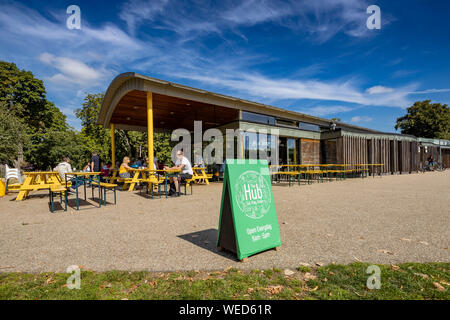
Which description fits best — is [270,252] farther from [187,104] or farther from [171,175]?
[187,104]

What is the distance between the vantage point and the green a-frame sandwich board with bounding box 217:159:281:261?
2.81 m

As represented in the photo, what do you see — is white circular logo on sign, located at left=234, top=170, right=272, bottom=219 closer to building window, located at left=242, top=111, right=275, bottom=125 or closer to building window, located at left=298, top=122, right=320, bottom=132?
building window, located at left=242, top=111, right=275, bottom=125

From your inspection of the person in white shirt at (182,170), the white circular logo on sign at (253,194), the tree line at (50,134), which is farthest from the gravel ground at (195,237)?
the tree line at (50,134)

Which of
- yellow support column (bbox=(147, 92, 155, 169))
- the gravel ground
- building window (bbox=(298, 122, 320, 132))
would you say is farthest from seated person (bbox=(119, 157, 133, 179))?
building window (bbox=(298, 122, 320, 132))

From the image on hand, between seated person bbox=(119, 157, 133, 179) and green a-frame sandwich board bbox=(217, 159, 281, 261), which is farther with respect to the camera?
seated person bbox=(119, 157, 133, 179)

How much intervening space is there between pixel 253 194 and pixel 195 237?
4.01 ft

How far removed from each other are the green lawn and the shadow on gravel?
52 cm

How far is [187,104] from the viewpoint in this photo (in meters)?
11.8

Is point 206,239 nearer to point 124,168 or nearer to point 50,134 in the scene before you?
point 124,168

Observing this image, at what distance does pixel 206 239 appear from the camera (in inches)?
139

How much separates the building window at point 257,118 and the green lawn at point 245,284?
10732mm

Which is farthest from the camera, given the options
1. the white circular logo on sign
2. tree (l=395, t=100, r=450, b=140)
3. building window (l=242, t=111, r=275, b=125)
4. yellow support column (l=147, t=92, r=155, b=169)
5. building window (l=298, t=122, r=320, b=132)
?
tree (l=395, t=100, r=450, b=140)

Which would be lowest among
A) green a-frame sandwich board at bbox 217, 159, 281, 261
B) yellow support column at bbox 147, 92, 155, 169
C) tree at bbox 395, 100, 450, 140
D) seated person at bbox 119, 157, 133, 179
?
green a-frame sandwich board at bbox 217, 159, 281, 261

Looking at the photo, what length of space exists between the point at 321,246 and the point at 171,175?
5452mm
